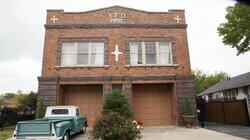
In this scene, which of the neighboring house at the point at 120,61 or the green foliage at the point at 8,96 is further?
the green foliage at the point at 8,96

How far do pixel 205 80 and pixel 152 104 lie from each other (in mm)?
54351

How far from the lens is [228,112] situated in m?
21.8

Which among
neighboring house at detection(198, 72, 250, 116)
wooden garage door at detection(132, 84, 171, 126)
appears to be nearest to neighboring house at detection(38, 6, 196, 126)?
wooden garage door at detection(132, 84, 171, 126)

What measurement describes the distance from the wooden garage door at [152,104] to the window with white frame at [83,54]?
384 centimetres

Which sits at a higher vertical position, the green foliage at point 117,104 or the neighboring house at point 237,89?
the neighboring house at point 237,89

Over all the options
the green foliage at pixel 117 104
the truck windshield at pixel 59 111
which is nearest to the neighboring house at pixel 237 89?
the green foliage at pixel 117 104

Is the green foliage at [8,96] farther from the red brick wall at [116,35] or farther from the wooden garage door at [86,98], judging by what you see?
the red brick wall at [116,35]

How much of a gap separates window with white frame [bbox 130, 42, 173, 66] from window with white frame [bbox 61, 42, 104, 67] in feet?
8.46

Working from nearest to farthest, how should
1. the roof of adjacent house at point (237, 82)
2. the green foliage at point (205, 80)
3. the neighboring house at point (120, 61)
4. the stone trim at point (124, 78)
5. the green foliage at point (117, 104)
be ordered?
the green foliage at point (117, 104) < the stone trim at point (124, 78) < the neighboring house at point (120, 61) < the roof of adjacent house at point (237, 82) < the green foliage at point (205, 80)

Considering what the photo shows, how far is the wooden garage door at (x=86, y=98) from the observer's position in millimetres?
19672

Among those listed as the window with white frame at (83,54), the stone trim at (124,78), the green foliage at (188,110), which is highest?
the window with white frame at (83,54)

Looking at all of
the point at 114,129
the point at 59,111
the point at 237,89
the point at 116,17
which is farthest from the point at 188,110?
the point at 237,89

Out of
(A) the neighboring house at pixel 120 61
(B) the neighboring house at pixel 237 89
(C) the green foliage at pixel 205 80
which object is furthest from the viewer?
(C) the green foliage at pixel 205 80

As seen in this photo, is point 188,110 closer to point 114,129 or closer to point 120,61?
point 120,61
